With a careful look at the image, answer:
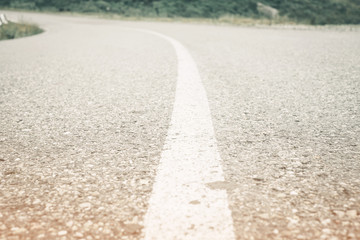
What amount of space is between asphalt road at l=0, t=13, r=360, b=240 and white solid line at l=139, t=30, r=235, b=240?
36mm

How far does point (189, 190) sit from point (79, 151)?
28.0 inches

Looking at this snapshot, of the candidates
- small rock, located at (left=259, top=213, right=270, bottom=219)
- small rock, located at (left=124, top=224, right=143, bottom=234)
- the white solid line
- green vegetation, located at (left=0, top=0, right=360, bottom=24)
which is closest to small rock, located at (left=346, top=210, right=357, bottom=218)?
small rock, located at (left=259, top=213, right=270, bottom=219)

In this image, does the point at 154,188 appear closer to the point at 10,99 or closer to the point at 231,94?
the point at 231,94

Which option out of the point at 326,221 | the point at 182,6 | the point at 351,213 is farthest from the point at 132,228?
the point at 182,6

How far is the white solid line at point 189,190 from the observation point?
1.01m

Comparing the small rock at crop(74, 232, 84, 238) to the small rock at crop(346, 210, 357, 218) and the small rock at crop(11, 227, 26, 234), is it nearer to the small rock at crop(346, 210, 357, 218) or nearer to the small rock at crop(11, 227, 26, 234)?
the small rock at crop(11, 227, 26, 234)

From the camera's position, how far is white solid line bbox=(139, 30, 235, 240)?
1.01 metres

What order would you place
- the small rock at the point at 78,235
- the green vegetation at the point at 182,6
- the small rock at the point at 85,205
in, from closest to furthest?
the small rock at the point at 78,235 < the small rock at the point at 85,205 < the green vegetation at the point at 182,6

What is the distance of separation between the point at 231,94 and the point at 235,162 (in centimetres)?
133

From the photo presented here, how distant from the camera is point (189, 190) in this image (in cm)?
123

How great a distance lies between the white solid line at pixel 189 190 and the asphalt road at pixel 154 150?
0.04 metres

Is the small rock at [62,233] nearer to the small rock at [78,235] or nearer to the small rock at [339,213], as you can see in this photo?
the small rock at [78,235]

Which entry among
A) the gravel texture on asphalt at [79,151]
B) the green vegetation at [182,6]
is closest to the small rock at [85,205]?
the gravel texture on asphalt at [79,151]

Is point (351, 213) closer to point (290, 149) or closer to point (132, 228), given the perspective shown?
point (290, 149)
